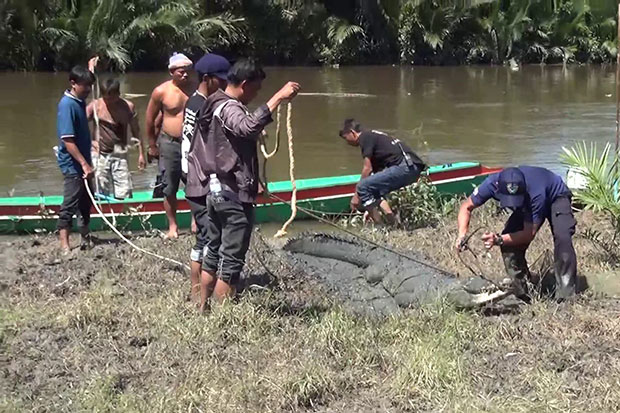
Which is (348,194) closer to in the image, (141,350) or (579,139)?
→ (141,350)

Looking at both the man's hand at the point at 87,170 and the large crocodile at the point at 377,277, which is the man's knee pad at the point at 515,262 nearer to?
the large crocodile at the point at 377,277

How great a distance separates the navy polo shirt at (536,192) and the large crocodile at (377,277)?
2.15 feet

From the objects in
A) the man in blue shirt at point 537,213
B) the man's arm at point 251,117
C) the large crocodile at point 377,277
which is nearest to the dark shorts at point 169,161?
the large crocodile at point 377,277

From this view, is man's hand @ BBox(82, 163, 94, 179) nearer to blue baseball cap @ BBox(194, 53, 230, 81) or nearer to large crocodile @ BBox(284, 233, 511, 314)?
large crocodile @ BBox(284, 233, 511, 314)

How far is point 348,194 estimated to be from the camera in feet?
32.8

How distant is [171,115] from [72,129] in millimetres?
899

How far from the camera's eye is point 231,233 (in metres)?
A: 5.67

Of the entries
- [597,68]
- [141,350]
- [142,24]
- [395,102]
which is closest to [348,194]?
[141,350]

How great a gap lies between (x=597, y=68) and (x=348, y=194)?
29115 millimetres

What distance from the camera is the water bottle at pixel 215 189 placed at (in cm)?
566

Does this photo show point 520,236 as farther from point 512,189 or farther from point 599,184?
point 599,184

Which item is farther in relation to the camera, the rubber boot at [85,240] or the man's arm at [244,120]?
the rubber boot at [85,240]

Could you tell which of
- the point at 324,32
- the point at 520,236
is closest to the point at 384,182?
the point at 520,236

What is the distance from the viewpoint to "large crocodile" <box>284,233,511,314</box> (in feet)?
20.0
